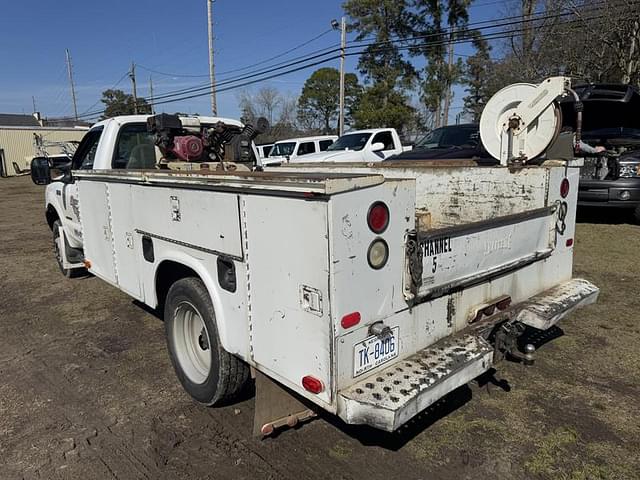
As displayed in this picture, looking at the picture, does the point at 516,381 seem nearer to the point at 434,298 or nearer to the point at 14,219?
the point at 434,298

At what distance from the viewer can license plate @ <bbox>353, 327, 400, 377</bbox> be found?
208cm

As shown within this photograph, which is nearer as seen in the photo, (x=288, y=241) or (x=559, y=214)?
(x=288, y=241)

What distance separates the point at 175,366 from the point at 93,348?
4.25 ft

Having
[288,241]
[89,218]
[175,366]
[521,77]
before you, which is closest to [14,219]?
[89,218]

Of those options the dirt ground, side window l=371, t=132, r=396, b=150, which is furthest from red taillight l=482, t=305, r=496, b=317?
side window l=371, t=132, r=396, b=150

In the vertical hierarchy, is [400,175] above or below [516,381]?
above

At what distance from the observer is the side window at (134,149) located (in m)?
4.55

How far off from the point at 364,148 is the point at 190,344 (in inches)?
476

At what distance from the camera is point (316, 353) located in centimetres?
204

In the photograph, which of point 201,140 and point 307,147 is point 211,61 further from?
point 201,140

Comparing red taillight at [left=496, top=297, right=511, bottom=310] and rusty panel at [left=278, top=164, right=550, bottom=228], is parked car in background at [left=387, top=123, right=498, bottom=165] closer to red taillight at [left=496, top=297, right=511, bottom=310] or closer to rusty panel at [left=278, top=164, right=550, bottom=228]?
rusty panel at [left=278, top=164, right=550, bottom=228]

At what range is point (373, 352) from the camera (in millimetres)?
2158

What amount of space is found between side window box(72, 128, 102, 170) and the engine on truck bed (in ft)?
3.11

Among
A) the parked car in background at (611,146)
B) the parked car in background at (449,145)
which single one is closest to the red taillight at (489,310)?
the parked car in background at (611,146)
